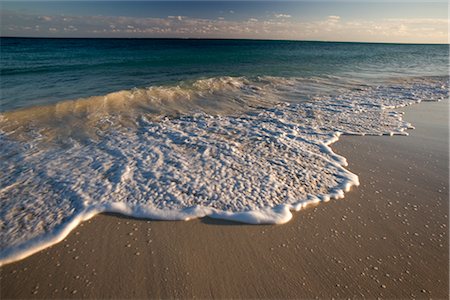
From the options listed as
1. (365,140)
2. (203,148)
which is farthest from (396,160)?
(203,148)

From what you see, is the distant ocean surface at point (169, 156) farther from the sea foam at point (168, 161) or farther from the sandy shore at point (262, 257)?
the sandy shore at point (262, 257)

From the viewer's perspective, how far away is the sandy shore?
2652 millimetres

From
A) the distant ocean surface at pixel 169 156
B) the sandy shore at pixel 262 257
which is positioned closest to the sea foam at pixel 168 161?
the distant ocean surface at pixel 169 156

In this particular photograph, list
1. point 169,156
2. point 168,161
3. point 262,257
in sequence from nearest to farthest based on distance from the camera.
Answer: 1. point 262,257
2. point 168,161
3. point 169,156

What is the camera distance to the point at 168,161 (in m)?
5.13

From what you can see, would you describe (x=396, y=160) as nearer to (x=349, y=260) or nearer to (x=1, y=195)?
(x=349, y=260)

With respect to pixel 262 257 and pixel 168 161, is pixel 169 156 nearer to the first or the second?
pixel 168 161

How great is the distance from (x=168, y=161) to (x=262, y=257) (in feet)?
8.96

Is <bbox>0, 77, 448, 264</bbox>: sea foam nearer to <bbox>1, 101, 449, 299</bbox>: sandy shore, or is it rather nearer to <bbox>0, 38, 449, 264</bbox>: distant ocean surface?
<bbox>0, 38, 449, 264</bbox>: distant ocean surface

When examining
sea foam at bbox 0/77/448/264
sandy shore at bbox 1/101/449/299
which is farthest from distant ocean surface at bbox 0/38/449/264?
sandy shore at bbox 1/101/449/299

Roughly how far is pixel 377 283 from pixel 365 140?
4174 mm

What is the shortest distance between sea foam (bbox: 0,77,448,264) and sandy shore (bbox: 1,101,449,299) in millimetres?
247

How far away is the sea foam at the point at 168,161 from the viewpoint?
371 centimetres

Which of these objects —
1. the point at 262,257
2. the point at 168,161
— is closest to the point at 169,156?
the point at 168,161
